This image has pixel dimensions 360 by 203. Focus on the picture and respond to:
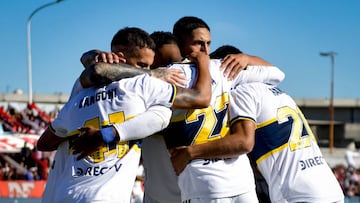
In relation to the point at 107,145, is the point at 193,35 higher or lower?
higher

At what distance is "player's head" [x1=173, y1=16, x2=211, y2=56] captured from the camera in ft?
17.6

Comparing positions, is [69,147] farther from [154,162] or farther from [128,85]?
[154,162]

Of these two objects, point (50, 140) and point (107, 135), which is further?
point (50, 140)

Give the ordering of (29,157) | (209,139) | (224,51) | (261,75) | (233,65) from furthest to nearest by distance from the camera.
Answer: (29,157), (224,51), (261,75), (233,65), (209,139)

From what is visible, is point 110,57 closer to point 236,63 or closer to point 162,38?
point 162,38

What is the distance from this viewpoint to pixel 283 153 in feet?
17.1

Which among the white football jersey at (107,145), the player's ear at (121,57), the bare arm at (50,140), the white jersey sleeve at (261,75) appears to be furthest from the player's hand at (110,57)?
the white jersey sleeve at (261,75)

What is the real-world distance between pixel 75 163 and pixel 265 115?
1.54m

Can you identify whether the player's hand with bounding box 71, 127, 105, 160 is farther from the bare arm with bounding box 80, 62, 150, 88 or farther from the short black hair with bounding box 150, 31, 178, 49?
the short black hair with bounding box 150, 31, 178, 49

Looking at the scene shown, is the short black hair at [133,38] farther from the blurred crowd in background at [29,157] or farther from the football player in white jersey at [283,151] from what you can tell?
the blurred crowd in background at [29,157]

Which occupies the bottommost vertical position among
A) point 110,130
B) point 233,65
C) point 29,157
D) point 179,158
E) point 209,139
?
point 29,157

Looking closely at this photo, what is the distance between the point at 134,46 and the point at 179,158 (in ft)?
2.77

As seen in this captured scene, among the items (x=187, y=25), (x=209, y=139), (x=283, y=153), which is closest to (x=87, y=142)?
(x=209, y=139)

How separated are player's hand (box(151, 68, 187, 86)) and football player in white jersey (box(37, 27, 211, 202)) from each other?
0.52 ft
